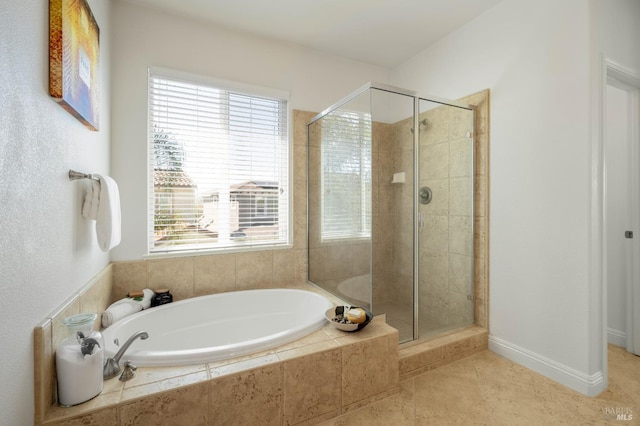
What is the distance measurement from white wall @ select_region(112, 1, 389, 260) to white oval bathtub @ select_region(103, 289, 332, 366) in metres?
0.55

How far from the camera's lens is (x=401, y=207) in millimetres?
2107

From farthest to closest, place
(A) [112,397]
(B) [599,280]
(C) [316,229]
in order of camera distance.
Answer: (C) [316,229]
(B) [599,280]
(A) [112,397]

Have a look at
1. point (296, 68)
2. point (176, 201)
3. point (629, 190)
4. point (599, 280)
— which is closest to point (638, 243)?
point (629, 190)

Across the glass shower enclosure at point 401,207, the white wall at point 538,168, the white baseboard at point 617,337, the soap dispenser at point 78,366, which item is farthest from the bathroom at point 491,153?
the white baseboard at point 617,337

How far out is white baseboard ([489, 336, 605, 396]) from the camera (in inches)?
66.5

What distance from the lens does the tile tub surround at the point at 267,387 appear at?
1146 millimetres

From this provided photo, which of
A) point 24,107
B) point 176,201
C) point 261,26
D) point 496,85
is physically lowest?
point 176,201

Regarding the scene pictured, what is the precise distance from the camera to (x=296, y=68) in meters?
2.68

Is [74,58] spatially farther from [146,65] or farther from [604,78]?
[604,78]

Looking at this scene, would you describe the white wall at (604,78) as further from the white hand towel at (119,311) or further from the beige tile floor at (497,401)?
the white hand towel at (119,311)

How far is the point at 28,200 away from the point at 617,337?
3.78 metres

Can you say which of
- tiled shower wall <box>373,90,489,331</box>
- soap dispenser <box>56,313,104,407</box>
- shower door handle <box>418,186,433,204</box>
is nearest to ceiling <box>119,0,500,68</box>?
tiled shower wall <box>373,90,489,331</box>

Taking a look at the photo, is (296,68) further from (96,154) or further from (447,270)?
(447,270)

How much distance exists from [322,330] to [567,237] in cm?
162
